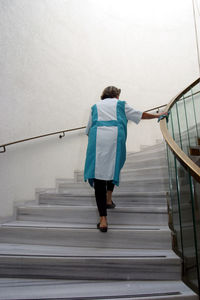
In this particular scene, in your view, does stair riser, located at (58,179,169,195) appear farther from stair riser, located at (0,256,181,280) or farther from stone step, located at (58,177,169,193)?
stair riser, located at (0,256,181,280)

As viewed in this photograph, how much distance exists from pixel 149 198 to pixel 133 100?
2454 mm

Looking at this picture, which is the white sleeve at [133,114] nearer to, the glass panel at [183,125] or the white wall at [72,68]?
the glass panel at [183,125]

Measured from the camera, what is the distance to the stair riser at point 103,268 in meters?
1.40

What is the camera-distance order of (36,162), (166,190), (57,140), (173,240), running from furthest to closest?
1. (57,140)
2. (36,162)
3. (166,190)
4. (173,240)

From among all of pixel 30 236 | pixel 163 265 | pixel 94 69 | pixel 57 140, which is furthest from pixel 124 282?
pixel 94 69

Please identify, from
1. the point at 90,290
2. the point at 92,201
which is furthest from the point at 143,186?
the point at 90,290

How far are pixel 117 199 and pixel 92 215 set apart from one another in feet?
1.07

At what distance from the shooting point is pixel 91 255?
148cm

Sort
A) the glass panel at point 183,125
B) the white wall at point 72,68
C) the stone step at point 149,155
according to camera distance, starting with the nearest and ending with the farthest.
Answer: the glass panel at point 183,125 < the white wall at point 72,68 < the stone step at point 149,155

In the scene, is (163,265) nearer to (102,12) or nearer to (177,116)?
(177,116)

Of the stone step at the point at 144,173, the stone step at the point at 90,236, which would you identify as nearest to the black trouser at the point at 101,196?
the stone step at the point at 90,236

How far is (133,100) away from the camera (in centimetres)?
412

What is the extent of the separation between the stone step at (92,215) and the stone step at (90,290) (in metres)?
0.53

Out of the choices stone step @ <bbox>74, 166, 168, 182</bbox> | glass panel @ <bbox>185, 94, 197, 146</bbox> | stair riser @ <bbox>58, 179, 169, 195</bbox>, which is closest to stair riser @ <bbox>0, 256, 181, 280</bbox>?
stair riser @ <bbox>58, 179, 169, 195</bbox>
